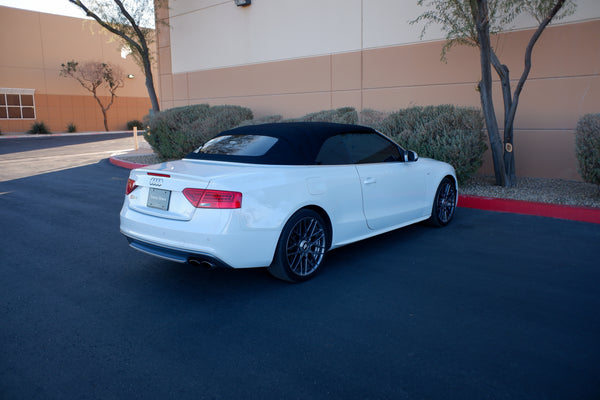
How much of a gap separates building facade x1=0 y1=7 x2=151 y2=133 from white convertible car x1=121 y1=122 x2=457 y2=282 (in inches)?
1238

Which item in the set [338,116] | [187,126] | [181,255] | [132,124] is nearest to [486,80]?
[338,116]

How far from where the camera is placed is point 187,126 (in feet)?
44.3

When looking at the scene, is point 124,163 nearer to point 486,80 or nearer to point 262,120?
point 262,120

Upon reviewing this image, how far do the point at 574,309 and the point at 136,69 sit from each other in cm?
4465

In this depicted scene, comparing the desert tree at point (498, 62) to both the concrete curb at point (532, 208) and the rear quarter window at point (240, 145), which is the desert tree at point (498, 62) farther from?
the rear quarter window at point (240, 145)

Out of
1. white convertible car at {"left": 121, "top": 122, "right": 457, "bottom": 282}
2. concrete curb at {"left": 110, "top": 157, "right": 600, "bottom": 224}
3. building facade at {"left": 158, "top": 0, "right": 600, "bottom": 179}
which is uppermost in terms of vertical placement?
building facade at {"left": 158, "top": 0, "right": 600, "bottom": 179}

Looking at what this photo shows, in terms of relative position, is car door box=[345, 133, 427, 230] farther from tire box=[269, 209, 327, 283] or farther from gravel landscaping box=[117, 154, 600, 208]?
gravel landscaping box=[117, 154, 600, 208]

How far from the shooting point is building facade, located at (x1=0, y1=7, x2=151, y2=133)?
113 feet

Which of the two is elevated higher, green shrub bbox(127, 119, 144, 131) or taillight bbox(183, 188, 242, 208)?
green shrub bbox(127, 119, 144, 131)

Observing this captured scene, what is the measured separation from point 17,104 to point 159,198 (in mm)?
37144

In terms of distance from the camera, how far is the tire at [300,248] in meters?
4.46

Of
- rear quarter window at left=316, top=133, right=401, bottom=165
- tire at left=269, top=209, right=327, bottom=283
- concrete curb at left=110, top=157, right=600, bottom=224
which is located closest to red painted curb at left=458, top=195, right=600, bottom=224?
concrete curb at left=110, top=157, right=600, bottom=224

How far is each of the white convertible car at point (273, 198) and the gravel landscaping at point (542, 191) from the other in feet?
10.4

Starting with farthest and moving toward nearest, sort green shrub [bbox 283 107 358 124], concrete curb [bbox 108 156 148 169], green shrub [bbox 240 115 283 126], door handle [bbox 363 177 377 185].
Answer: concrete curb [bbox 108 156 148 169]
green shrub [bbox 240 115 283 126]
green shrub [bbox 283 107 358 124]
door handle [bbox 363 177 377 185]
